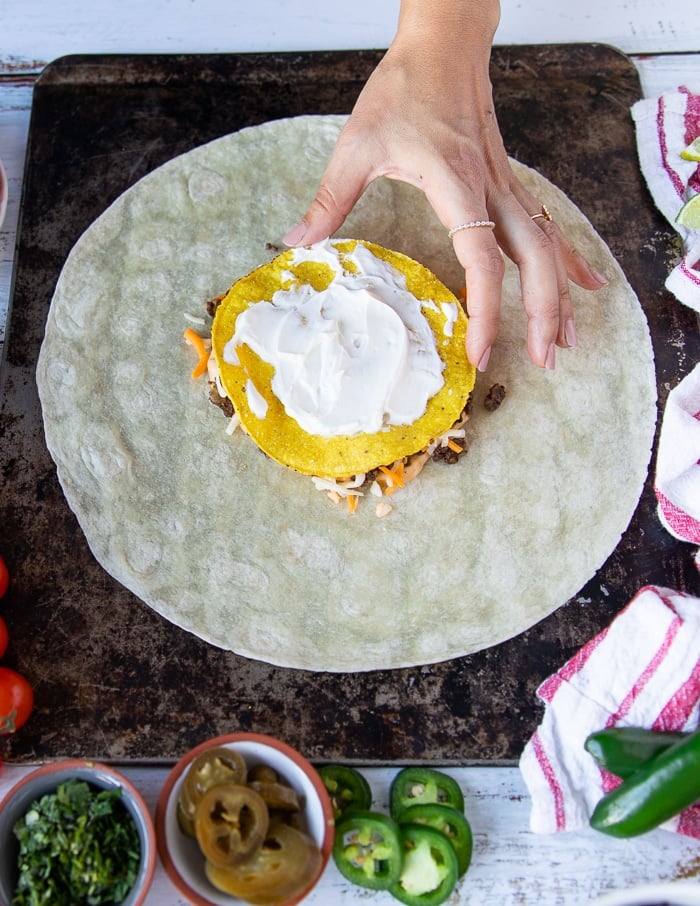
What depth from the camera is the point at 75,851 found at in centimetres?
238

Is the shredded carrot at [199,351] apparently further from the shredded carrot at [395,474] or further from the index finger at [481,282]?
the index finger at [481,282]

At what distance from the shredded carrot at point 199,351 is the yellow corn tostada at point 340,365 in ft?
0.50

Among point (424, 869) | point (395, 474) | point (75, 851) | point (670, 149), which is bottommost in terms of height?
point (424, 869)

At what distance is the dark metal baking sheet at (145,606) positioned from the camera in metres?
2.82

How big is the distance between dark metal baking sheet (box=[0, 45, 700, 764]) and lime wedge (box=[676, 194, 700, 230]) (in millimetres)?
111

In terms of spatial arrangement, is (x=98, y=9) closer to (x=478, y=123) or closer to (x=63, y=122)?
(x=63, y=122)

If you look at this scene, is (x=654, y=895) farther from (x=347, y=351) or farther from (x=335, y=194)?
(x=335, y=194)

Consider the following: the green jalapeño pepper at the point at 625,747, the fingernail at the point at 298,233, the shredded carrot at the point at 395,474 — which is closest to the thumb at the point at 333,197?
the fingernail at the point at 298,233

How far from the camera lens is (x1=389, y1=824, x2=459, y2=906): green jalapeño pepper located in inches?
102

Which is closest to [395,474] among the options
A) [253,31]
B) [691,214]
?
[691,214]

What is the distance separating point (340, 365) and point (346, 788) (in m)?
1.29

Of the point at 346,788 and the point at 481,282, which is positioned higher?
the point at 481,282

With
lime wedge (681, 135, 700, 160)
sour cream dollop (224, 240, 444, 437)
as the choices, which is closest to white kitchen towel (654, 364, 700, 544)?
sour cream dollop (224, 240, 444, 437)

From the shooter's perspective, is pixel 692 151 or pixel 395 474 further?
pixel 692 151
